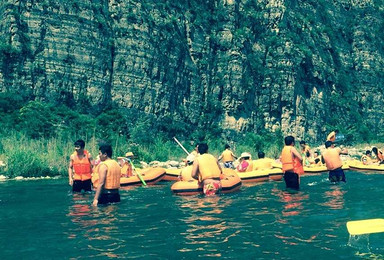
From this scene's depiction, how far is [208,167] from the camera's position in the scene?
976 centimetres

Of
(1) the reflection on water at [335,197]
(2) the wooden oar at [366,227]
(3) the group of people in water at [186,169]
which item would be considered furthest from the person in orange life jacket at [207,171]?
(2) the wooden oar at [366,227]

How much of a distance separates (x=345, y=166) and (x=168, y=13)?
2284 cm

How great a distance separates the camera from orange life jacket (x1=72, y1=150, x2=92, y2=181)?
10.4 meters

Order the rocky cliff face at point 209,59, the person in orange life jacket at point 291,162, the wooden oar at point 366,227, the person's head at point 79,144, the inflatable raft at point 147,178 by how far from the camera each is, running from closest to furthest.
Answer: the wooden oar at point 366,227
the person's head at point 79,144
the person in orange life jacket at point 291,162
the inflatable raft at point 147,178
the rocky cliff face at point 209,59

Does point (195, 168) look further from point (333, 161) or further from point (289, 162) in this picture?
point (333, 161)

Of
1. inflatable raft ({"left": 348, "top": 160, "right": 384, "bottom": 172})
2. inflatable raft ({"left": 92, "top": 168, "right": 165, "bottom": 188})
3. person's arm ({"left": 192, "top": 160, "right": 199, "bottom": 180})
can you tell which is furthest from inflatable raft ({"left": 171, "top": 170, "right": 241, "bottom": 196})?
inflatable raft ({"left": 348, "top": 160, "right": 384, "bottom": 172})

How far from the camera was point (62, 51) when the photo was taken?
29172 millimetres

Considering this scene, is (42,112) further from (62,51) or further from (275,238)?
(275,238)

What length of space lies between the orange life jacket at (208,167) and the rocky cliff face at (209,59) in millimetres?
20742

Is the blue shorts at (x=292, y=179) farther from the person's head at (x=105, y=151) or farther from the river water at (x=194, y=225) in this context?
the person's head at (x=105, y=151)

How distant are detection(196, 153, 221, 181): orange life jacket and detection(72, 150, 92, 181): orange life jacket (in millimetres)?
2658

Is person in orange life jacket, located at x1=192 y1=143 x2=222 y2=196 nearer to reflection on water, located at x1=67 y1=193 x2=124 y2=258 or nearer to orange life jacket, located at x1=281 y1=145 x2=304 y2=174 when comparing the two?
orange life jacket, located at x1=281 y1=145 x2=304 y2=174

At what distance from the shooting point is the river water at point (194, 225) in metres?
5.40

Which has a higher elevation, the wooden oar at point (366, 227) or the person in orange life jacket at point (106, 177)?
the person in orange life jacket at point (106, 177)
